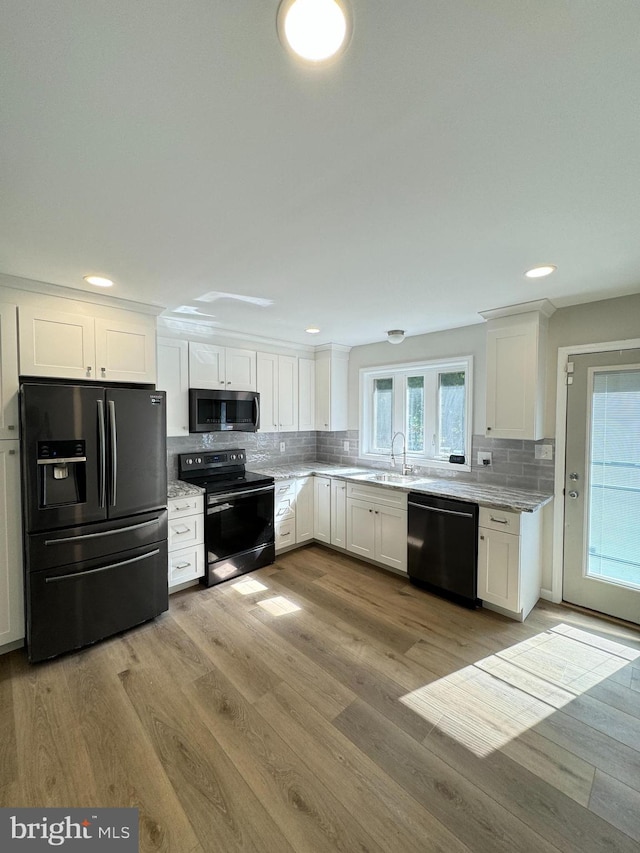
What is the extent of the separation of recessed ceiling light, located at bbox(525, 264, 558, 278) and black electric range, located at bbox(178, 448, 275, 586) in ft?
9.07

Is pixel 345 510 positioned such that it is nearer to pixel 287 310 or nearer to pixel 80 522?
pixel 287 310

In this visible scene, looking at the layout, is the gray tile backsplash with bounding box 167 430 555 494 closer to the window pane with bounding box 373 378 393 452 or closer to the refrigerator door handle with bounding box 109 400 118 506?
the window pane with bounding box 373 378 393 452

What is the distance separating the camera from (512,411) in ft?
9.42

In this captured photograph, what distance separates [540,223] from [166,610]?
347 cm

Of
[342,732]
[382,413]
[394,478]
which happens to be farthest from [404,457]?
[342,732]

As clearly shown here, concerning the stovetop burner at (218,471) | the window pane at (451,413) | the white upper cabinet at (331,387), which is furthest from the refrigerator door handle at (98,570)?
the window pane at (451,413)

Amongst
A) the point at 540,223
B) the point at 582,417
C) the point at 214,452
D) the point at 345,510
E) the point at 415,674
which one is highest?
the point at 540,223

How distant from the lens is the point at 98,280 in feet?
7.38

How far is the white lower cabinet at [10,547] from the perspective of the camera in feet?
7.18

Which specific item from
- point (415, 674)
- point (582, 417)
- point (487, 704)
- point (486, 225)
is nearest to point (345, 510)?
point (415, 674)

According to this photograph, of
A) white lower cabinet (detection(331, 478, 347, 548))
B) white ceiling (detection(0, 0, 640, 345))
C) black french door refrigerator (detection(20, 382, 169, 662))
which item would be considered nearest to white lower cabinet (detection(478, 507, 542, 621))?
white lower cabinet (detection(331, 478, 347, 548))

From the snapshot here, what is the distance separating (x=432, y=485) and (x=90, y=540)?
2.84 meters

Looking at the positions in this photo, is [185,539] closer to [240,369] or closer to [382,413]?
[240,369]

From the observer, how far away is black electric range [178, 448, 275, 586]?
314 centimetres
